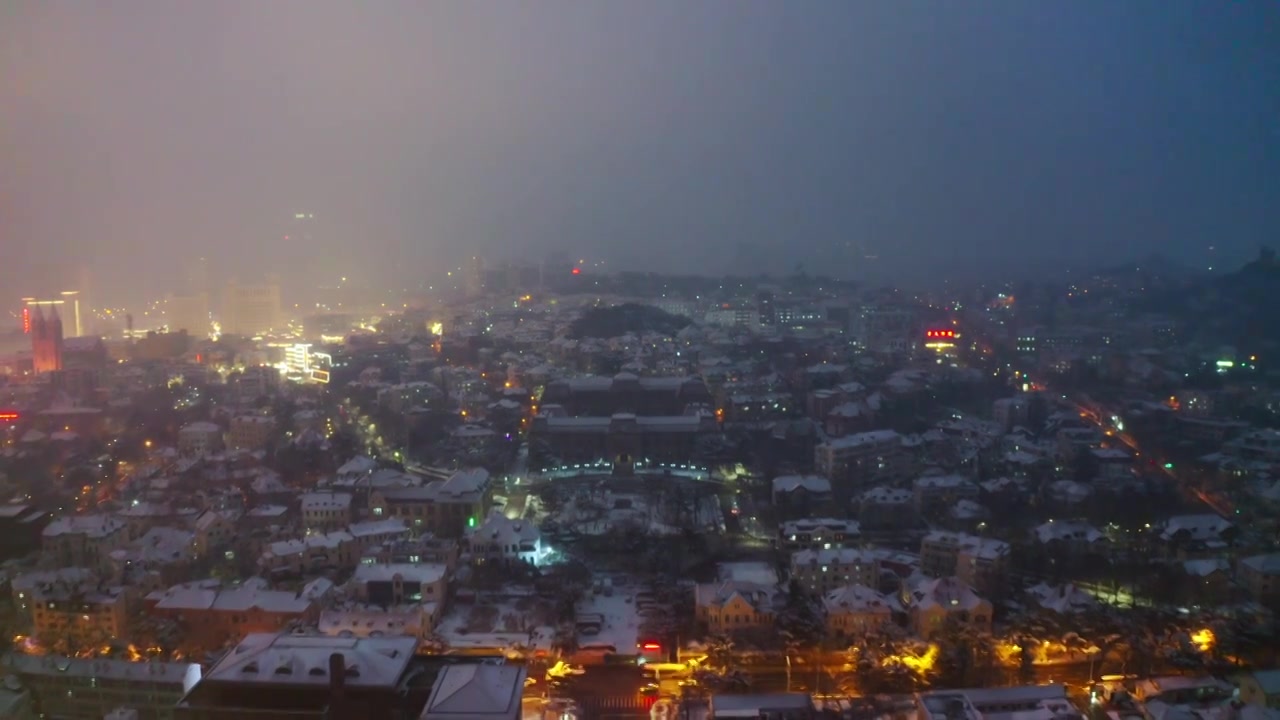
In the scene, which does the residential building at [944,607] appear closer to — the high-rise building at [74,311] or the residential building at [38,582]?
the residential building at [38,582]

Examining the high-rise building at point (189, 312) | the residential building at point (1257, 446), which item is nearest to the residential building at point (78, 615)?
the residential building at point (1257, 446)

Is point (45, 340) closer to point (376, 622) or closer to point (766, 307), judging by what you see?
point (376, 622)

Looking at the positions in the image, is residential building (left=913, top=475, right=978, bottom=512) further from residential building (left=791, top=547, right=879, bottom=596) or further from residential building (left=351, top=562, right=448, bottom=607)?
residential building (left=351, top=562, right=448, bottom=607)

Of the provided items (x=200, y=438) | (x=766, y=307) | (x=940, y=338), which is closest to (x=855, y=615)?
(x=200, y=438)

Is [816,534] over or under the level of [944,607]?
under

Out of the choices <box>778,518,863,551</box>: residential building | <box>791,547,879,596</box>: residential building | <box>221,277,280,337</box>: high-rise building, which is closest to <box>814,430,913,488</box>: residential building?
<box>778,518,863,551</box>: residential building

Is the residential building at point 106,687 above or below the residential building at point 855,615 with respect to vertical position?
below
